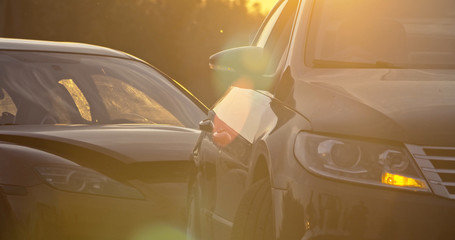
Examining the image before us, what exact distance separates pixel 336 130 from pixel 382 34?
1484 mm

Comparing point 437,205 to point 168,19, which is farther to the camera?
point 168,19

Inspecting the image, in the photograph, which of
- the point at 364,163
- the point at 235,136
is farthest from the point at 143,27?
the point at 364,163

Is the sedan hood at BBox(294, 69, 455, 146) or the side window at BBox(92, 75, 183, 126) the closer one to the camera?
the sedan hood at BBox(294, 69, 455, 146)

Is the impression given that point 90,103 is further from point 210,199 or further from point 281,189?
point 281,189

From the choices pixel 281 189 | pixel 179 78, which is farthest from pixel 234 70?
pixel 179 78

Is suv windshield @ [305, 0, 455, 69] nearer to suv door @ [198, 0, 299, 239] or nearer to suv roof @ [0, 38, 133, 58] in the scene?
suv door @ [198, 0, 299, 239]

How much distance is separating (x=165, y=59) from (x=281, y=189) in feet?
123

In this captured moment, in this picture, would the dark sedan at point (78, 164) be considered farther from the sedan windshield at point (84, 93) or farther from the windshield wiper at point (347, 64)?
the windshield wiper at point (347, 64)

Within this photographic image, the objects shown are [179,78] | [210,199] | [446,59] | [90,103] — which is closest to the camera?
[446,59]

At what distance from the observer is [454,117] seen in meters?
4.13

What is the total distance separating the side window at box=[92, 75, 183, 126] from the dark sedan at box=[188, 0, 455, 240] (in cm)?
130

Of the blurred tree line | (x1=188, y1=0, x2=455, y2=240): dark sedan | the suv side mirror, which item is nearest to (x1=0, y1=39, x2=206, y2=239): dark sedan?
(x1=188, y1=0, x2=455, y2=240): dark sedan

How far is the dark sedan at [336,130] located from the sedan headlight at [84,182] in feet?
1.22

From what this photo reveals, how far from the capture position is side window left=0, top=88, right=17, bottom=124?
7188 millimetres
